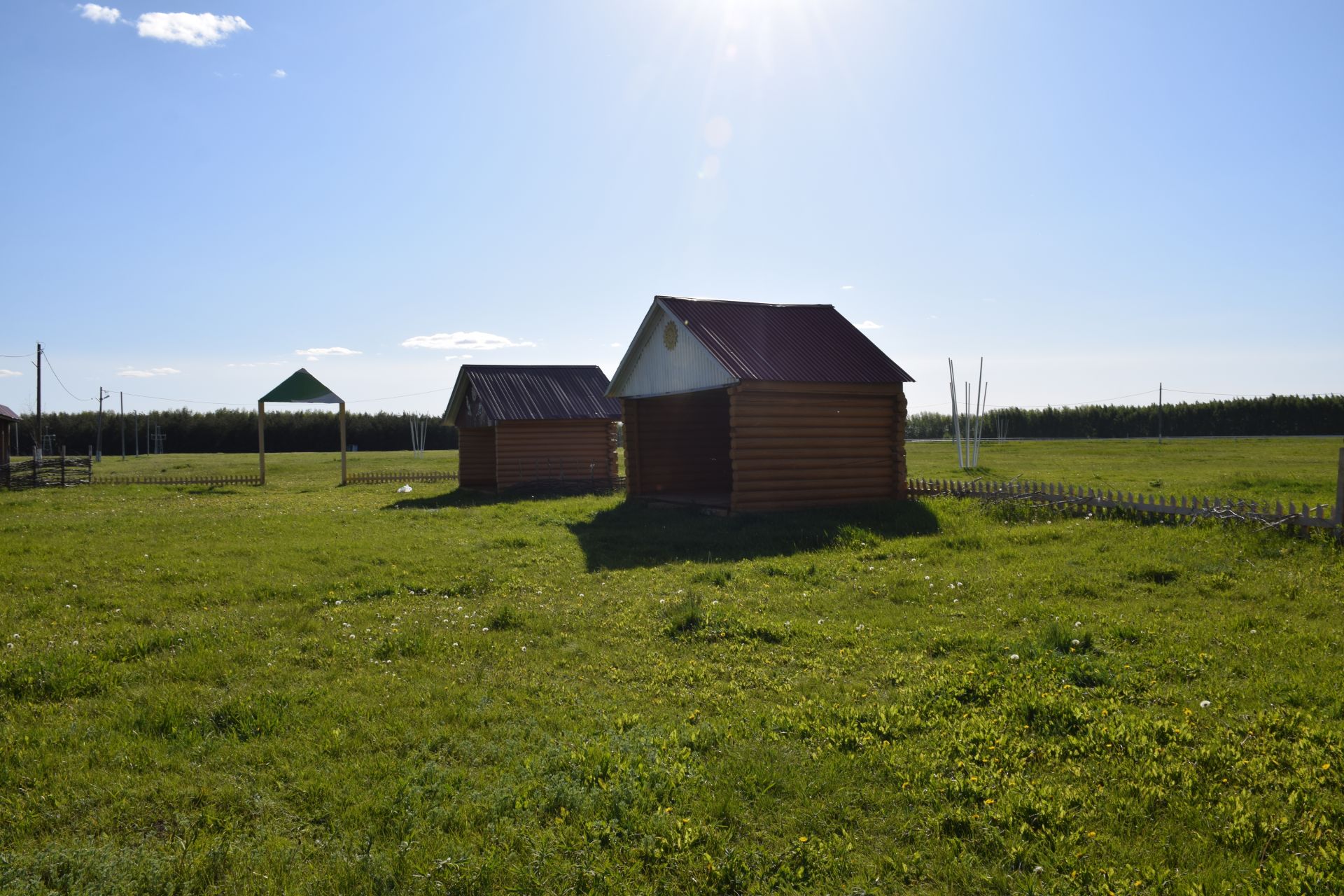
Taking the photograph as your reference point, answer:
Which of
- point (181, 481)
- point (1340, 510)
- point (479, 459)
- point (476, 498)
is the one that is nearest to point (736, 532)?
point (1340, 510)

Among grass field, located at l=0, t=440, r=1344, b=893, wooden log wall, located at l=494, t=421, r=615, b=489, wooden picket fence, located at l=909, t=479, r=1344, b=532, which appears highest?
wooden log wall, located at l=494, t=421, r=615, b=489

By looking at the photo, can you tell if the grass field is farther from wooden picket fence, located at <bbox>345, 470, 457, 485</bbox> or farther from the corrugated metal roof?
wooden picket fence, located at <bbox>345, 470, 457, 485</bbox>

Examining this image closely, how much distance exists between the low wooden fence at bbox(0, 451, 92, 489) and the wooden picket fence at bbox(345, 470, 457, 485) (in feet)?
36.5

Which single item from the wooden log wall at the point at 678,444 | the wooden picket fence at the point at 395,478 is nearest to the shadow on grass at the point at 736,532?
the wooden log wall at the point at 678,444

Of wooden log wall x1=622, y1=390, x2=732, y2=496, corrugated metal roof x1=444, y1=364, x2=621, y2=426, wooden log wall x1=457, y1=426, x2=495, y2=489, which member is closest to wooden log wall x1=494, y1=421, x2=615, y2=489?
corrugated metal roof x1=444, y1=364, x2=621, y2=426

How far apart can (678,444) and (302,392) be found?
18.8m

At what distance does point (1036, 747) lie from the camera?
5.91 metres

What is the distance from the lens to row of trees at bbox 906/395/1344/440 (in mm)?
61594

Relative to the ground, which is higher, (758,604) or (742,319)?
(742,319)

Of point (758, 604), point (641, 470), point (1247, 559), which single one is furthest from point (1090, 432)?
point (758, 604)

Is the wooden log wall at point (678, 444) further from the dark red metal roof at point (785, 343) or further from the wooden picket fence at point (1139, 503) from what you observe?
the wooden picket fence at point (1139, 503)

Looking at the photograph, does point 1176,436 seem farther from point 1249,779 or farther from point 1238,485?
point 1249,779

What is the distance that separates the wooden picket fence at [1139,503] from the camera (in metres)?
12.7

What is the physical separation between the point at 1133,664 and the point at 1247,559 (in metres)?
5.92
